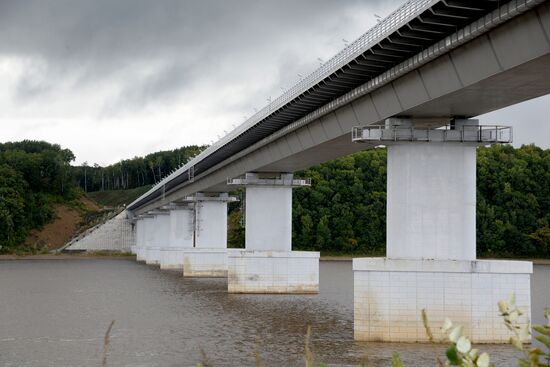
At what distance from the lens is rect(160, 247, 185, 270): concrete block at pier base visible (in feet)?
305

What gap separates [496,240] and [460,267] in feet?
320

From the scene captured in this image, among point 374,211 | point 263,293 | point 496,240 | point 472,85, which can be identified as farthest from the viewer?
point 374,211

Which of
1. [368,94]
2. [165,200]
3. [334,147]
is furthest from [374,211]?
[368,94]

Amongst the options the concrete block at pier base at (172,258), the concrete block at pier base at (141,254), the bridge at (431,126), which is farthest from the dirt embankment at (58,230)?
the bridge at (431,126)

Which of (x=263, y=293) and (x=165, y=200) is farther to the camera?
Answer: (x=165, y=200)

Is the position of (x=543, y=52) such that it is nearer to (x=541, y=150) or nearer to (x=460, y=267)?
(x=460, y=267)

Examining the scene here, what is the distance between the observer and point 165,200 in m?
104

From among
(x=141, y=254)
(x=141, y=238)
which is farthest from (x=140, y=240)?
(x=141, y=254)

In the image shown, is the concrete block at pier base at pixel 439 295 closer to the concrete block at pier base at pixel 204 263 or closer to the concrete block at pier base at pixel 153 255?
the concrete block at pier base at pixel 204 263

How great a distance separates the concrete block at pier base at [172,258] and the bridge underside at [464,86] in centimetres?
5085

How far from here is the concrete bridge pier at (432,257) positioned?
94.3ft

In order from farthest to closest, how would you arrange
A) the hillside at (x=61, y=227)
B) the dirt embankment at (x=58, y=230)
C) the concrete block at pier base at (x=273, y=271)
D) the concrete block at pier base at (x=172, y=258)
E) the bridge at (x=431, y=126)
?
the dirt embankment at (x=58, y=230), the hillside at (x=61, y=227), the concrete block at pier base at (x=172, y=258), the concrete block at pier base at (x=273, y=271), the bridge at (x=431, y=126)

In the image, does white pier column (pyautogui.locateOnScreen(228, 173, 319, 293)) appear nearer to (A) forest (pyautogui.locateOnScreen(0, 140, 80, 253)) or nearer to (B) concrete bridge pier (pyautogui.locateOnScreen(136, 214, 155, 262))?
(B) concrete bridge pier (pyautogui.locateOnScreen(136, 214, 155, 262))

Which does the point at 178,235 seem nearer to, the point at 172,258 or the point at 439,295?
the point at 172,258
